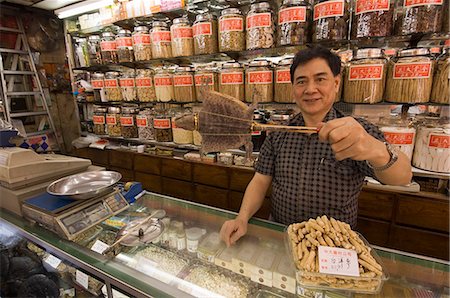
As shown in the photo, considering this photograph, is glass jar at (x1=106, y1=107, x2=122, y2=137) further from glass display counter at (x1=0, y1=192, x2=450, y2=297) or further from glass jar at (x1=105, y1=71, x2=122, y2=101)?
glass display counter at (x1=0, y1=192, x2=450, y2=297)

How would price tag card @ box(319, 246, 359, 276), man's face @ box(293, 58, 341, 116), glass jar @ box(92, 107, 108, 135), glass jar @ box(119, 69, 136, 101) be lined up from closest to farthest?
price tag card @ box(319, 246, 359, 276) → man's face @ box(293, 58, 341, 116) → glass jar @ box(119, 69, 136, 101) → glass jar @ box(92, 107, 108, 135)

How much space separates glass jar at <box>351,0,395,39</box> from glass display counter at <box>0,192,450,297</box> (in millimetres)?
1400

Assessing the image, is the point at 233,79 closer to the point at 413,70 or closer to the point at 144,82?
the point at 144,82

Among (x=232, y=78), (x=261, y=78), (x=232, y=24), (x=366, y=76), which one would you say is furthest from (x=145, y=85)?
(x=366, y=76)

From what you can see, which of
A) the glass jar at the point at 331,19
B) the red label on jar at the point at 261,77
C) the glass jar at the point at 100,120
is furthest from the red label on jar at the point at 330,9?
the glass jar at the point at 100,120

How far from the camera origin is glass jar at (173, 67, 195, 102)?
245cm

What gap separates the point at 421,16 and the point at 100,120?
334 cm

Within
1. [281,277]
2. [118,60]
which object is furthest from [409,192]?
[118,60]

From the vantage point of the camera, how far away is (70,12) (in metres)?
3.12

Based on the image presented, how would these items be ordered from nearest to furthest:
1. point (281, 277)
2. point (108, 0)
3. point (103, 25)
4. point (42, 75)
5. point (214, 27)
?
point (281, 277), point (214, 27), point (108, 0), point (103, 25), point (42, 75)

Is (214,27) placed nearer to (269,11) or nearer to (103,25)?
(269,11)

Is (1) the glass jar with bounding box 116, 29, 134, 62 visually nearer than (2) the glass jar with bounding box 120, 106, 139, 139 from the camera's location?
Yes

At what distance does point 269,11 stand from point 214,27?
52 cm

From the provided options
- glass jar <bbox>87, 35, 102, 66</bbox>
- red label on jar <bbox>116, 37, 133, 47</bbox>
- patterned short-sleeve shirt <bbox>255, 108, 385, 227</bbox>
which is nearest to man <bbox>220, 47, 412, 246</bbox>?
patterned short-sleeve shirt <bbox>255, 108, 385, 227</bbox>
